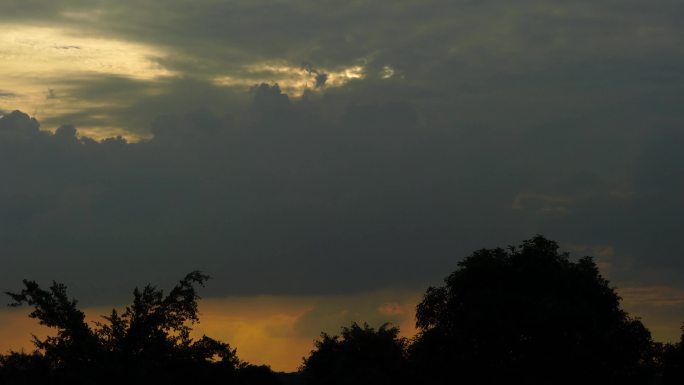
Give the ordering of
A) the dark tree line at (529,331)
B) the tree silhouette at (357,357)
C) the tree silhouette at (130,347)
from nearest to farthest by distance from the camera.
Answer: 1. the tree silhouette at (130,347)
2. the dark tree line at (529,331)
3. the tree silhouette at (357,357)

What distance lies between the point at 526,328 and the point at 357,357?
37.4 metres

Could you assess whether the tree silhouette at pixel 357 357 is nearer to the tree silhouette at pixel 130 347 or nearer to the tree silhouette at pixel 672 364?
the tree silhouette at pixel 672 364

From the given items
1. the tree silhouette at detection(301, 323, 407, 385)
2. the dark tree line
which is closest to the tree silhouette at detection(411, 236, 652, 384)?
the dark tree line

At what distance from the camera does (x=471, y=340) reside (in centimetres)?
7862

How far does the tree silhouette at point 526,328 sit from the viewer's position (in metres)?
77.1

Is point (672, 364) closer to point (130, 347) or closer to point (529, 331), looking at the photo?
point (529, 331)

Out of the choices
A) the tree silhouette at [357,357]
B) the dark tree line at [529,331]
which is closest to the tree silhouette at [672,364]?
the dark tree line at [529,331]

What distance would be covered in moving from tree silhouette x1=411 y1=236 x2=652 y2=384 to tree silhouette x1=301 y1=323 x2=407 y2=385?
1535cm

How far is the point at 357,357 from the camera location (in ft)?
367

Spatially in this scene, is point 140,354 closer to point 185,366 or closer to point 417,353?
point 185,366

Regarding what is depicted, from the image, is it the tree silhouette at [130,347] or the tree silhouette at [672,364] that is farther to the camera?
the tree silhouette at [672,364]

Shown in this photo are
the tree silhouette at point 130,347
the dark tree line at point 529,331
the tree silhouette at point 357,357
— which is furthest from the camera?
the tree silhouette at point 357,357

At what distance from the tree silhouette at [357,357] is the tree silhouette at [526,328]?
1535 centimetres

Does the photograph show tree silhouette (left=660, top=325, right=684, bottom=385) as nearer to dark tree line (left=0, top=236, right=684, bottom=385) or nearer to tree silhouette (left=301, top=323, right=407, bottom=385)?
dark tree line (left=0, top=236, right=684, bottom=385)
